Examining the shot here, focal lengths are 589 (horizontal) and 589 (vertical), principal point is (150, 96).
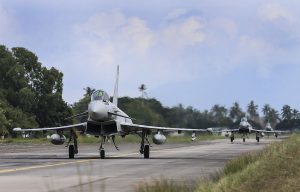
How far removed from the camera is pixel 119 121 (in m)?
30.2

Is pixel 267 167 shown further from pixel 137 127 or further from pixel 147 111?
pixel 147 111

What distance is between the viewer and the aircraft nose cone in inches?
1097

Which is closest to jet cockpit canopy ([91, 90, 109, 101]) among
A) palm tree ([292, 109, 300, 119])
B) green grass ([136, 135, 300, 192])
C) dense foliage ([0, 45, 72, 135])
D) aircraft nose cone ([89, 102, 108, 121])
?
aircraft nose cone ([89, 102, 108, 121])

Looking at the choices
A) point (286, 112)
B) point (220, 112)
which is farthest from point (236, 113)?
point (286, 112)

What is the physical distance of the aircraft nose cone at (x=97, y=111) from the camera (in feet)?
91.5

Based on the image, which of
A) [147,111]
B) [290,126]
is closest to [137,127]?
[147,111]

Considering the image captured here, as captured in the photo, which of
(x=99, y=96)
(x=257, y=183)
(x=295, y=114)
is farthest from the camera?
(x=295, y=114)

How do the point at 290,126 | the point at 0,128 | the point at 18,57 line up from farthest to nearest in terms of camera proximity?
the point at 290,126
the point at 18,57
the point at 0,128

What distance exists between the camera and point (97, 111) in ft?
91.5

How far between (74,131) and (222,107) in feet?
185

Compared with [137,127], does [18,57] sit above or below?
above

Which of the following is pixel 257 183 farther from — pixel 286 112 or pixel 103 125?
pixel 286 112

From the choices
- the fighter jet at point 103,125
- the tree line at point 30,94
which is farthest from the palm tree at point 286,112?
the fighter jet at point 103,125

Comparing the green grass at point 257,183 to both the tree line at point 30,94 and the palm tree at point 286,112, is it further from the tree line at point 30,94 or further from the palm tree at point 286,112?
the palm tree at point 286,112
